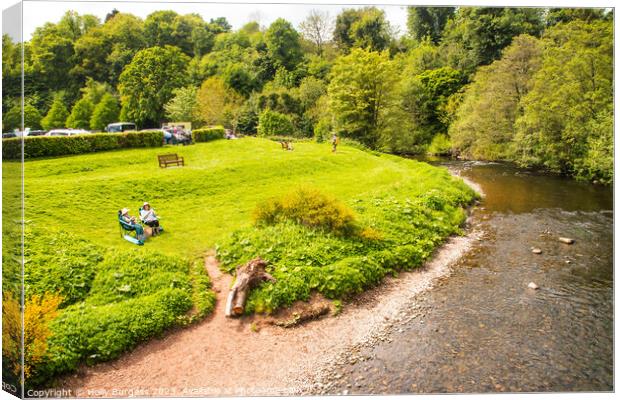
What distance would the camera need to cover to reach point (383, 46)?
41.0 ft

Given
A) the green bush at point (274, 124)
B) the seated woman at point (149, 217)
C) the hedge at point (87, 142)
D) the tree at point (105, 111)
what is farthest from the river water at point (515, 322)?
the tree at point (105, 111)

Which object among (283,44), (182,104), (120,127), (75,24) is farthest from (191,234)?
(283,44)

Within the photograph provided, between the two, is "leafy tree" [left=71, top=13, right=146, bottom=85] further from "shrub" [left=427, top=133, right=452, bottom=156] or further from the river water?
"shrub" [left=427, top=133, right=452, bottom=156]

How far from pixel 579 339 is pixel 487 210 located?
8.66 metres

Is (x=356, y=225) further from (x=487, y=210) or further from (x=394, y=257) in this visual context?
(x=487, y=210)

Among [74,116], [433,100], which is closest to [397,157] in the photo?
[433,100]

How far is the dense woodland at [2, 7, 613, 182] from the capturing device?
8531mm

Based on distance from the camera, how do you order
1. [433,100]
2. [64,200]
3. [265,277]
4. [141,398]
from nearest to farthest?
[141,398], [265,277], [64,200], [433,100]

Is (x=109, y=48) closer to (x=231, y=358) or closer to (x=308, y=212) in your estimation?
(x=308, y=212)

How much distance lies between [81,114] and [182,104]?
2395 millimetres

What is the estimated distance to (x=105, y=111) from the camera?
1008 cm

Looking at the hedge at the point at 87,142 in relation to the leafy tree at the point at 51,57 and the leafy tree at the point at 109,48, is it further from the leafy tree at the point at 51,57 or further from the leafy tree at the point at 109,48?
the leafy tree at the point at 109,48

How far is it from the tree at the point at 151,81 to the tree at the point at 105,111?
23cm

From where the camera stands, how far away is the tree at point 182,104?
10.9 m
